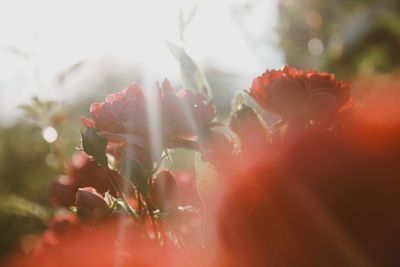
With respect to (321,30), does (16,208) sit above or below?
below

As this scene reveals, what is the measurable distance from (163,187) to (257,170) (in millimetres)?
108

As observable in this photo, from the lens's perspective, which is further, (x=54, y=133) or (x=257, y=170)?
(x=54, y=133)

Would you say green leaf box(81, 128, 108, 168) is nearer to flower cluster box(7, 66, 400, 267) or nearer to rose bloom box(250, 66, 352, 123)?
flower cluster box(7, 66, 400, 267)

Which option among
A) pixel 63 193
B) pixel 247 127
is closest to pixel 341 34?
pixel 63 193

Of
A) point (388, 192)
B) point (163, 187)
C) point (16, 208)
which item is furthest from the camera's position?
point (16, 208)

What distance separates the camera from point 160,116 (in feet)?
1.20

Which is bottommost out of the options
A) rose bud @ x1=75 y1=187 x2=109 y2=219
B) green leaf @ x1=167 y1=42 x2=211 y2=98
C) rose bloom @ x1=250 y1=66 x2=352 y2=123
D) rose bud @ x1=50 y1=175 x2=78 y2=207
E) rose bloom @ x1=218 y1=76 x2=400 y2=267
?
rose bloom @ x1=218 y1=76 x2=400 y2=267

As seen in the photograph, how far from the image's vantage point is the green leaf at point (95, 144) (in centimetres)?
38

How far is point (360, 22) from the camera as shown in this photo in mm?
1317

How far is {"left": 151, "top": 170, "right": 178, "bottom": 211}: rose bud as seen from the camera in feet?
1.30

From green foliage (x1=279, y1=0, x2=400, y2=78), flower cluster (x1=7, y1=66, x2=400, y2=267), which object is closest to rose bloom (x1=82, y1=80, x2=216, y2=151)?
flower cluster (x1=7, y1=66, x2=400, y2=267)

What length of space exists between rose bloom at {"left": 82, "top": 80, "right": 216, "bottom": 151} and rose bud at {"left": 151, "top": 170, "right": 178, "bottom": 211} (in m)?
0.04

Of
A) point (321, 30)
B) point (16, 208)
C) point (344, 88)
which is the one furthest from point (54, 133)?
point (321, 30)

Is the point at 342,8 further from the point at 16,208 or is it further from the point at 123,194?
the point at 123,194
